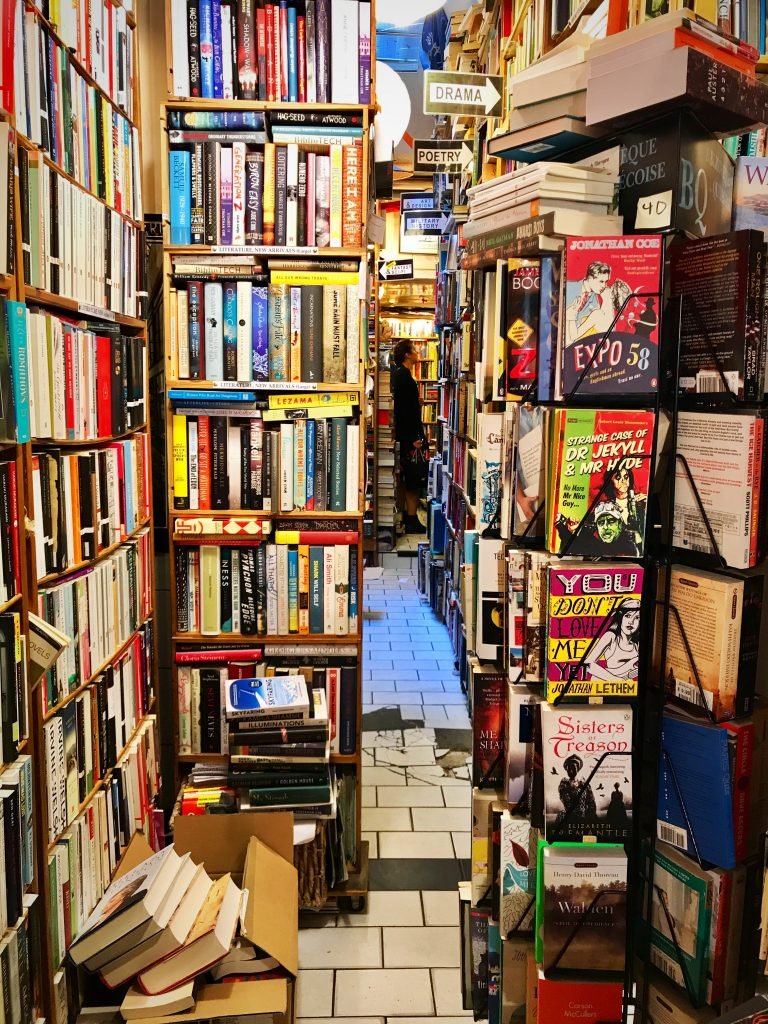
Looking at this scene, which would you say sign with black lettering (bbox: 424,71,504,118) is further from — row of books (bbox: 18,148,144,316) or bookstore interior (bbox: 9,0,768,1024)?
row of books (bbox: 18,148,144,316)

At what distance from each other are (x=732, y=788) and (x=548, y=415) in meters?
0.76

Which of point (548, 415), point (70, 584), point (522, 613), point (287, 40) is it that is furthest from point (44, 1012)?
point (287, 40)

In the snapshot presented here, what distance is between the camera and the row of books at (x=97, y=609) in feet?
6.16

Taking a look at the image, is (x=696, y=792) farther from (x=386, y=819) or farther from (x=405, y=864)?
(x=386, y=819)

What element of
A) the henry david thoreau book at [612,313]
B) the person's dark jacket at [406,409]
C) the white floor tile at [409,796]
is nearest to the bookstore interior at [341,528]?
the henry david thoreau book at [612,313]

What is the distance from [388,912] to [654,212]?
2306mm

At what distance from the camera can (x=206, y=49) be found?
252 cm

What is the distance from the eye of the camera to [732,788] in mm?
1479

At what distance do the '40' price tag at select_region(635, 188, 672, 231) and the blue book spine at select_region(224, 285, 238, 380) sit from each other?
1.41 m

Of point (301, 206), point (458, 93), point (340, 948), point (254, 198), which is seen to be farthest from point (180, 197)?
point (340, 948)

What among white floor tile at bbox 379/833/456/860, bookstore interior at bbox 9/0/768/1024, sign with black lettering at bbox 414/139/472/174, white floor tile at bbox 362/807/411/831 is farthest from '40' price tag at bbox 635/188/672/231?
sign with black lettering at bbox 414/139/472/174

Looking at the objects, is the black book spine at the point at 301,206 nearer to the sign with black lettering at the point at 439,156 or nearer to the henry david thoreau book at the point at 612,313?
the henry david thoreau book at the point at 612,313

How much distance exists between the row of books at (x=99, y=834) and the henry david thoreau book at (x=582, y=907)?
1.08 meters

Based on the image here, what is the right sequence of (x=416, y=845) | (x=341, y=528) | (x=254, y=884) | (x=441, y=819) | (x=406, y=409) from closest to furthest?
(x=254, y=884) < (x=341, y=528) < (x=416, y=845) < (x=441, y=819) < (x=406, y=409)
